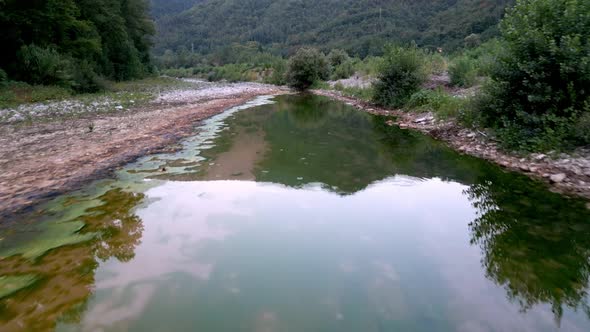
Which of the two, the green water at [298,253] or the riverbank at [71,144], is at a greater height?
the green water at [298,253]

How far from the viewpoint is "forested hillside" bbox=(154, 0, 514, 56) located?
8406cm

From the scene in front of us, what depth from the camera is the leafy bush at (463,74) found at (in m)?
18.7

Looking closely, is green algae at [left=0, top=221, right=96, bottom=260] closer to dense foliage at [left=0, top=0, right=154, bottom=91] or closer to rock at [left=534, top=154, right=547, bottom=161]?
rock at [left=534, top=154, right=547, bottom=161]

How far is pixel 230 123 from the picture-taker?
14.3 metres

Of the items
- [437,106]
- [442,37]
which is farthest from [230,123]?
[442,37]

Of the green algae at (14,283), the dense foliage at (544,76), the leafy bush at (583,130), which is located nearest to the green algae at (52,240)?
the green algae at (14,283)

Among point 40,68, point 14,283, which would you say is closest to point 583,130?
point 14,283

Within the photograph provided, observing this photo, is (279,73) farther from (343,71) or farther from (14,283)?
(14,283)

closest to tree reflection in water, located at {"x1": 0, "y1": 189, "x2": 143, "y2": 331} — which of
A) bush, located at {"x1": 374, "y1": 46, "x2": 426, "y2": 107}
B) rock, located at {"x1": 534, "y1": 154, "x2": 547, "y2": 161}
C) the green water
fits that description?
the green water

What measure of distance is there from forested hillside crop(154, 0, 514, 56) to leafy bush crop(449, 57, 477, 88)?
49709 mm

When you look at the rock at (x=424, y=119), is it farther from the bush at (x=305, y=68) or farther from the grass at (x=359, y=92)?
the bush at (x=305, y=68)

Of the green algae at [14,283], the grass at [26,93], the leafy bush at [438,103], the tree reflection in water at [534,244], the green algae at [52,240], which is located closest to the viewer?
the green algae at [14,283]

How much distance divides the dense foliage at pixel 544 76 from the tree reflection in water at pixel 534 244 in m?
2.53

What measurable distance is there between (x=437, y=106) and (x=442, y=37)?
264ft
